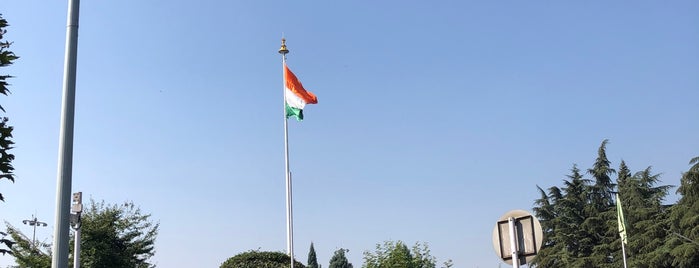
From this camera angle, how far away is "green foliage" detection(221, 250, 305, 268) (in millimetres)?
19953

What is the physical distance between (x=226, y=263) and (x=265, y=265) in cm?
125

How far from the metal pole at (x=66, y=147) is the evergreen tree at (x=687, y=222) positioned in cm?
3326

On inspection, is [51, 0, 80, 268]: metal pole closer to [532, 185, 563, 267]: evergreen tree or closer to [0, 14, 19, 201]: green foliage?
[0, 14, 19, 201]: green foliage

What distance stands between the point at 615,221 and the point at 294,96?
26.9 m

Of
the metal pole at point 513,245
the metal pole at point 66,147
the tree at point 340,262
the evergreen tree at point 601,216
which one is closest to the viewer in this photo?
the metal pole at point 66,147

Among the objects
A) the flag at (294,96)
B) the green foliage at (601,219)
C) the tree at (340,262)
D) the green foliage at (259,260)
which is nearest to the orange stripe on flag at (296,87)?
the flag at (294,96)

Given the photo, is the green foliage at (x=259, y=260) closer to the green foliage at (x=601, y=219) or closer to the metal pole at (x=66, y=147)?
the metal pole at (x=66, y=147)

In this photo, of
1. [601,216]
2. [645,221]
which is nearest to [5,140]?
[645,221]

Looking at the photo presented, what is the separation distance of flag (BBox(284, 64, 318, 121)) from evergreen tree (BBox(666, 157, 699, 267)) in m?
20.1

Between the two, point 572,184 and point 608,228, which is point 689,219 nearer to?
point 608,228

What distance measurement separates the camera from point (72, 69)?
8.30 m

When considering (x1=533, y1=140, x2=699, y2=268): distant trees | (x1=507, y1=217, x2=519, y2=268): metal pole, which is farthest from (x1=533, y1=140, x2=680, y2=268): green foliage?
(x1=507, y1=217, x2=519, y2=268): metal pole

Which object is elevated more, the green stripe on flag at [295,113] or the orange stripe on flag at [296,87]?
the orange stripe on flag at [296,87]

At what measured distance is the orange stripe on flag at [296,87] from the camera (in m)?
27.6
